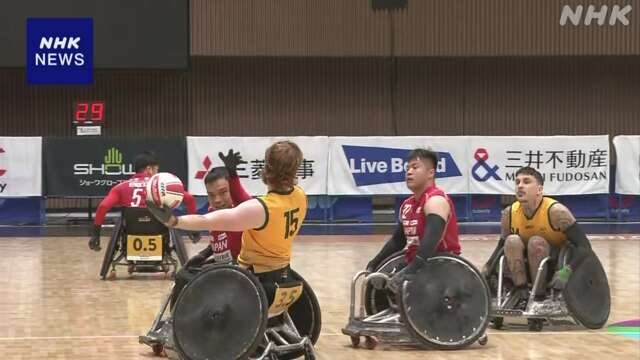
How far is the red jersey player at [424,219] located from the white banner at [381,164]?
44.6ft

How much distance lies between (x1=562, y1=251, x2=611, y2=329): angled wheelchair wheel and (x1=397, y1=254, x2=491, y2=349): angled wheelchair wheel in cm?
141

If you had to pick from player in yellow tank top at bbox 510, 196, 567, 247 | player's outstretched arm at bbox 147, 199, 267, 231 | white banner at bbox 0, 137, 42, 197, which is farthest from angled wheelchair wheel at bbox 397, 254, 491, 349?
white banner at bbox 0, 137, 42, 197

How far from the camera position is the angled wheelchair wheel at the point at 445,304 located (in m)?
8.54

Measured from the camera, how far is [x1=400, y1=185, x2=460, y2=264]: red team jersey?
347 inches

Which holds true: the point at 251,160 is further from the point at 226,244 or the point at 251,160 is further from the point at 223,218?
the point at 223,218

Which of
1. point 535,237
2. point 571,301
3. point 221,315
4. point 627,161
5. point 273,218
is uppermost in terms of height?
point 627,161

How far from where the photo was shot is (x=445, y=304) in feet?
28.2

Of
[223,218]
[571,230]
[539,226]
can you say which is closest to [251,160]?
[539,226]

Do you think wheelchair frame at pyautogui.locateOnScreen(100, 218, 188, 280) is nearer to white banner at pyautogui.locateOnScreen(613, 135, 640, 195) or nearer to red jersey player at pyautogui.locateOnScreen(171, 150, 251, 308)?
red jersey player at pyautogui.locateOnScreen(171, 150, 251, 308)

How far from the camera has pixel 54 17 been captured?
79.2 ft

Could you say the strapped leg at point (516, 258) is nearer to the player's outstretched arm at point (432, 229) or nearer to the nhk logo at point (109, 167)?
the player's outstretched arm at point (432, 229)

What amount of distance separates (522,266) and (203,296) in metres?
3.90

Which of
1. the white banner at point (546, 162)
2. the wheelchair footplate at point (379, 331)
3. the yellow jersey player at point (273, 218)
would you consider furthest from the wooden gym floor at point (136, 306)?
the white banner at point (546, 162)

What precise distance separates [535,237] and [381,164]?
1294cm
